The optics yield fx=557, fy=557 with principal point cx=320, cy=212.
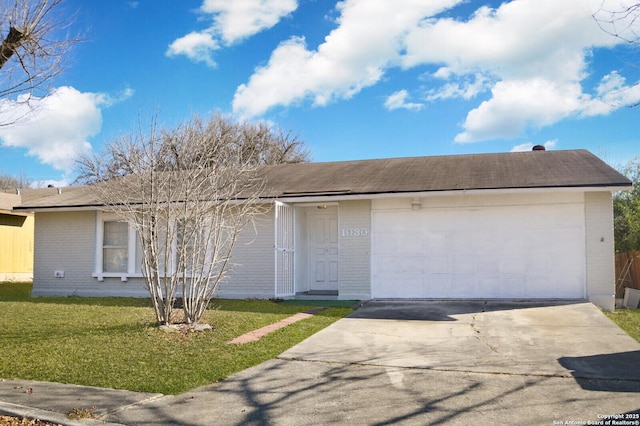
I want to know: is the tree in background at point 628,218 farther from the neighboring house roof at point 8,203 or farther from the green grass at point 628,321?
the neighboring house roof at point 8,203

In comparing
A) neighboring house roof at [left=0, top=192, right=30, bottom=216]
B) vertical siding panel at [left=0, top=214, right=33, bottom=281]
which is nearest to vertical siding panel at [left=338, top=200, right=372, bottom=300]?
neighboring house roof at [left=0, top=192, right=30, bottom=216]

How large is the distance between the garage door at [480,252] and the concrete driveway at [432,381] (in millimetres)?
3017

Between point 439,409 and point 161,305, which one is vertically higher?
point 161,305

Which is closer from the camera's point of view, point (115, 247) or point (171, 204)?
point (171, 204)

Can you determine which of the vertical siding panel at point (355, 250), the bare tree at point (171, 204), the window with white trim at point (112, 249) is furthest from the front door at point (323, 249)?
the bare tree at point (171, 204)

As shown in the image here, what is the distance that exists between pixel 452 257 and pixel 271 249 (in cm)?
436

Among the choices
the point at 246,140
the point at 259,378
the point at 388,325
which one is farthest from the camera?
the point at 246,140

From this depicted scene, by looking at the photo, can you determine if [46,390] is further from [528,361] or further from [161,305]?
[528,361]

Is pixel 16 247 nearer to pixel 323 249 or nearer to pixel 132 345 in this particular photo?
pixel 323 249

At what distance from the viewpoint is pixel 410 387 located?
228 inches

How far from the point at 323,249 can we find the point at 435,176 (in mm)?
3546

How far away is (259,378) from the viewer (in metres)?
6.25

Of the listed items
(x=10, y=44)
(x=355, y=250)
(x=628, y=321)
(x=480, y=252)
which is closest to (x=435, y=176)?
(x=480, y=252)

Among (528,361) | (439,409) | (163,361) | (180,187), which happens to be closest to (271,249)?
(180,187)
